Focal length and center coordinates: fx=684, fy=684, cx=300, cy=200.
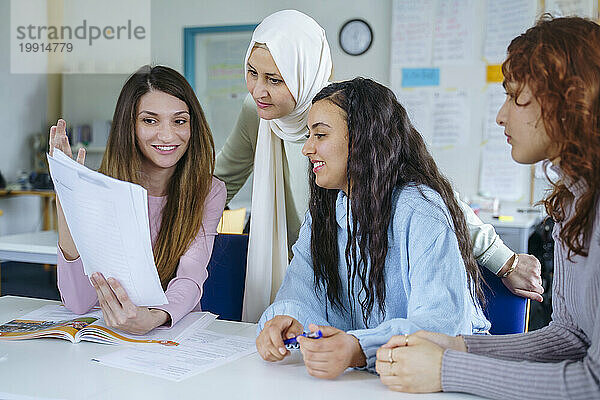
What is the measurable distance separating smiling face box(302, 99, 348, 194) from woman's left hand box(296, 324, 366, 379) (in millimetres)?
391

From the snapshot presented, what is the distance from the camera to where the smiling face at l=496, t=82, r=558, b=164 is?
3.37 ft

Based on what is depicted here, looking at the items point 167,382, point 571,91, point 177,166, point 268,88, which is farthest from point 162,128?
point 571,91

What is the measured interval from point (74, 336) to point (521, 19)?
391 centimetres

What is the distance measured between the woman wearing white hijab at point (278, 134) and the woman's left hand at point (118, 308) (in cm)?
55

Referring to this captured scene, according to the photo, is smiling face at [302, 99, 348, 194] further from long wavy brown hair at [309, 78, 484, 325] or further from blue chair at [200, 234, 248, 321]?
blue chair at [200, 234, 248, 321]

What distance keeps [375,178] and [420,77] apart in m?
3.50

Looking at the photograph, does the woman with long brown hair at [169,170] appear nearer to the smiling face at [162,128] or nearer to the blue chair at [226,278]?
the smiling face at [162,128]

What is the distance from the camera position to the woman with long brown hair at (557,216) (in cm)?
96

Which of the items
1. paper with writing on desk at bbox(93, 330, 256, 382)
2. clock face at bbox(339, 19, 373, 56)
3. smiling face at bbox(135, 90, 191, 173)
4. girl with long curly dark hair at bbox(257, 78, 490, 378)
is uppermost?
clock face at bbox(339, 19, 373, 56)

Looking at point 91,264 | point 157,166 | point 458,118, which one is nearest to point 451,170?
point 458,118

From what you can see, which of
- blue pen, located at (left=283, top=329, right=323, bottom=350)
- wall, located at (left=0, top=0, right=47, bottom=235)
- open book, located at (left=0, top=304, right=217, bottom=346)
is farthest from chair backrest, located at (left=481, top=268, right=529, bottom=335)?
wall, located at (left=0, top=0, right=47, bottom=235)

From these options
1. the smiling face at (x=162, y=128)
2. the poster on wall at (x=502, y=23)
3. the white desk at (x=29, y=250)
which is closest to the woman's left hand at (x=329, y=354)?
the smiling face at (x=162, y=128)

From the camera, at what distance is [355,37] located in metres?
4.89

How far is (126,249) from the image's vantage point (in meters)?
1.25
